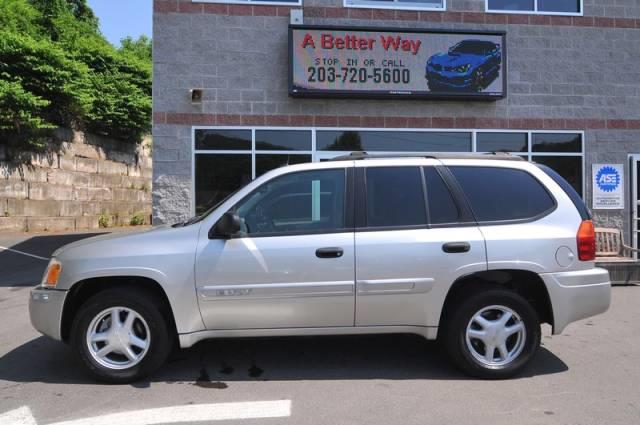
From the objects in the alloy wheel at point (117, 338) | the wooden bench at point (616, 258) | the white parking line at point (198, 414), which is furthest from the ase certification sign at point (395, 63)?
the white parking line at point (198, 414)

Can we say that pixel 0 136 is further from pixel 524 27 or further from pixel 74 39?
pixel 524 27

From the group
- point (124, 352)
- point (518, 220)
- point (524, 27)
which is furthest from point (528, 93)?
point (124, 352)

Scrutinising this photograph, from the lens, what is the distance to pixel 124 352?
4629 mm

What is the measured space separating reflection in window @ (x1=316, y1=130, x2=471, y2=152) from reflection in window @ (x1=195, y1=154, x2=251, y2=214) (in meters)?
1.46

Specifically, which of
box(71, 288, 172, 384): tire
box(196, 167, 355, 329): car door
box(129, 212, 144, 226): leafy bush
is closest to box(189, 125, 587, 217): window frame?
box(196, 167, 355, 329): car door

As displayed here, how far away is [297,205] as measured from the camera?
15.9 ft

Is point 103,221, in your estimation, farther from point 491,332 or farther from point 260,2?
point 491,332

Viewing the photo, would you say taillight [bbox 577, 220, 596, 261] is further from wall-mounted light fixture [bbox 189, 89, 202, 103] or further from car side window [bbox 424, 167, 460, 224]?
wall-mounted light fixture [bbox 189, 89, 202, 103]

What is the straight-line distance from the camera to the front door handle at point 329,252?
4.61 meters

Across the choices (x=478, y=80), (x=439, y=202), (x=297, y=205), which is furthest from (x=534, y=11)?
(x=297, y=205)

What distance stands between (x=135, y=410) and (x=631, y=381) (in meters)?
3.99

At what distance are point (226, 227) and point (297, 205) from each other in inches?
26.0

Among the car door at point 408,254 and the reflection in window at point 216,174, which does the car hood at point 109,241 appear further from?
the reflection in window at point 216,174

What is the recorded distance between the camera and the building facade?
1025 centimetres
